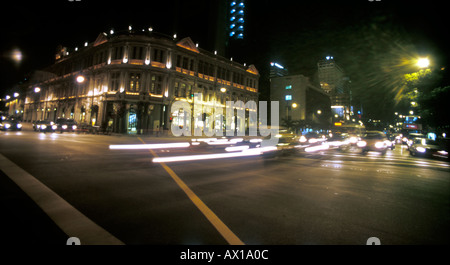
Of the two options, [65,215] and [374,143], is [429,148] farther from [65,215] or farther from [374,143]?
[65,215]

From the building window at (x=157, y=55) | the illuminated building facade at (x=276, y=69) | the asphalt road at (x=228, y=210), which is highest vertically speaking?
the illuminated building facade at (x=276, y=69)

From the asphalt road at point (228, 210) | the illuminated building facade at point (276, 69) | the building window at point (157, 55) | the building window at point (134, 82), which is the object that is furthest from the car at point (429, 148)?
the illuminated building facade at point (276, 69)

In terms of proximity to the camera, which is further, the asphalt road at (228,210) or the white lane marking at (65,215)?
the asphalt road at (228,210)

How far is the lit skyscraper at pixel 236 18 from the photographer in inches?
Result: 2808

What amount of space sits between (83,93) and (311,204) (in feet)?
166

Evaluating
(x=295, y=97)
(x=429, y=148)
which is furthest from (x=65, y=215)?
(x=295, y=97)

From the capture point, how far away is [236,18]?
7325 cm

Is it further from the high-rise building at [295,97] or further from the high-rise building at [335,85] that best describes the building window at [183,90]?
the high-rise building at [335,85]

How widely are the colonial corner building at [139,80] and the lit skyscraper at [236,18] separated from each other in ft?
104

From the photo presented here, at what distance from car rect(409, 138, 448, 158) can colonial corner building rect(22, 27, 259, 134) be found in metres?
22.1

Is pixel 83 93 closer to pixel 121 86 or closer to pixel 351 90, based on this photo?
pixel 121 86

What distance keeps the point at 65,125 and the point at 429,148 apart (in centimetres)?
4347

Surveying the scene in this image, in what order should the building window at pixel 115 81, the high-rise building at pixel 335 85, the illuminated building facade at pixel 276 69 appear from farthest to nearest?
the high-rise building at pixel 335 85 → the illuminated building facade at pixel 276 69 → the building window at pixel 115 81
